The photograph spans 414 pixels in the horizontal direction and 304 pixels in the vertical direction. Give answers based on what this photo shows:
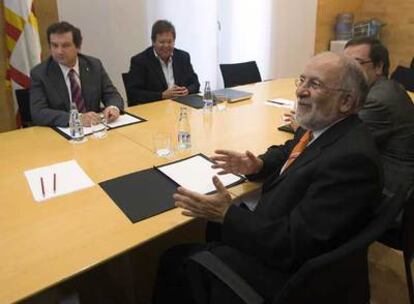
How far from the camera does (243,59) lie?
5.35 metres

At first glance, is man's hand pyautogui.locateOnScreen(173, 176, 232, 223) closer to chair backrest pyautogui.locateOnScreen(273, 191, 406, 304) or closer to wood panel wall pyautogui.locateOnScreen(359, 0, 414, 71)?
chair backrest pyautogui.locateOnScreen(273, 191, 406, 304)

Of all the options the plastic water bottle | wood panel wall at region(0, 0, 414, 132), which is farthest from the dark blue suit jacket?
wood panel wall at region(0, 0, 414, 132)

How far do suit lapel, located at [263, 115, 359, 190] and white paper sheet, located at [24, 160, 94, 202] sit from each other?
86 cm

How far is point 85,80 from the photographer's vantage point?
2662mm

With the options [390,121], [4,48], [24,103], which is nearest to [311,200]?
[390,121]

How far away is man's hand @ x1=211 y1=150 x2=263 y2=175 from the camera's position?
166 centimetres

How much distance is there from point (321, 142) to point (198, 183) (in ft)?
1.81

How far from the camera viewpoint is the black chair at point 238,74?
3.74 m

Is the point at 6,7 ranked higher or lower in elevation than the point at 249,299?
higher

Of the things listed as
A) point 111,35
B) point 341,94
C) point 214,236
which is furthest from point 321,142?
point 111,35

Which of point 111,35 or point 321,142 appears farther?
point 111,35

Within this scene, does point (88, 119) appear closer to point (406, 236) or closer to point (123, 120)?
point (123, 120)

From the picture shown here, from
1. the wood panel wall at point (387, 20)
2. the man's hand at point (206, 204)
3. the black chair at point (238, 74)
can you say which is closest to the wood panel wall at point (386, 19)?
the wood panel wall at point (387, 20)

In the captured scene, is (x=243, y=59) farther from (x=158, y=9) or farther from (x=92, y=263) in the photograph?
(x=92, y=263)
